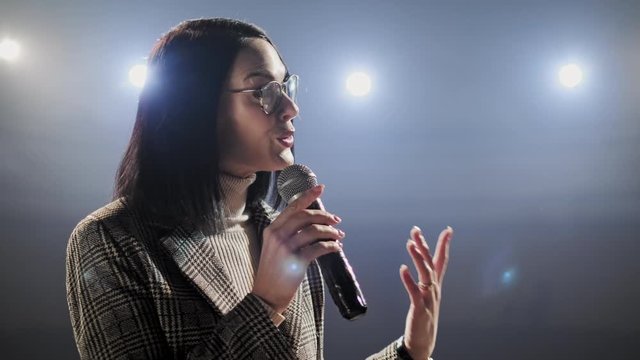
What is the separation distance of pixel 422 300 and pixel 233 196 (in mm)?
510

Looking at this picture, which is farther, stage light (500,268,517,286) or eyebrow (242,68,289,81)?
stage light (500,268,517,286)

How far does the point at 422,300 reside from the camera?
111 cm

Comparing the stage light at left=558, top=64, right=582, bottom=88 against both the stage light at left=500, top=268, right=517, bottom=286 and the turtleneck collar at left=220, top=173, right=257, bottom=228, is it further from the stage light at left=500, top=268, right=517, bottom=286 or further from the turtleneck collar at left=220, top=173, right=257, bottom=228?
the turtleneck collar at left=220, top=173, right=257, bottom=228

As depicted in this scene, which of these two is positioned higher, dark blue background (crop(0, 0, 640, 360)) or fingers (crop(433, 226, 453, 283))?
dark blue background (crop(0, 0, 640, 360))

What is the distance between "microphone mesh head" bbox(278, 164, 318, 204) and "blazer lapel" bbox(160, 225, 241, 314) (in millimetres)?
205

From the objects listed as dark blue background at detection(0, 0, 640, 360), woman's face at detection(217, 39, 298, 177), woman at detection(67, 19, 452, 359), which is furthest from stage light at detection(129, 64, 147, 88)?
woman's face at detection(217, 39, 298, 177)

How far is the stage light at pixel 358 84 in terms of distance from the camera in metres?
3.08

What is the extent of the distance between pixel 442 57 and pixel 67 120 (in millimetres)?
2368

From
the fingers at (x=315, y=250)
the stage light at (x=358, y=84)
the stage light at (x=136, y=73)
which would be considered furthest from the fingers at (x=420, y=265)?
the stage light at (x=136, y=73)

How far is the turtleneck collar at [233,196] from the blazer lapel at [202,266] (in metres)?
0.16

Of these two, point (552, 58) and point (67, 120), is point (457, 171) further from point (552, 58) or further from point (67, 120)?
point (67, 120)

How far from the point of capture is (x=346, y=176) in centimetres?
339

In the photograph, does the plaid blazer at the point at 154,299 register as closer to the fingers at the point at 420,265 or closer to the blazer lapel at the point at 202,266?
the blazer lapel at the point at 202,266

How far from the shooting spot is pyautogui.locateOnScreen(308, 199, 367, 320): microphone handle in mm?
865
